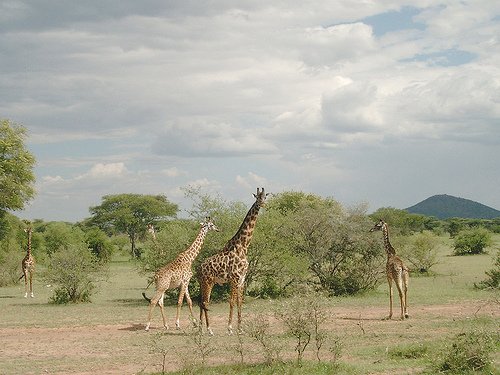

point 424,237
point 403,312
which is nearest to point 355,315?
point 403,312

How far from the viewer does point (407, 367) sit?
11.0 meters

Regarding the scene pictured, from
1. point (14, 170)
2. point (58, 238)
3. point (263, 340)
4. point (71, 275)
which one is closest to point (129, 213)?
point (58, 238)

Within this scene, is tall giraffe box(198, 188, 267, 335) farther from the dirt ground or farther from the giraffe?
the dirt ground

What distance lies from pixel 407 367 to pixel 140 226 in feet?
167

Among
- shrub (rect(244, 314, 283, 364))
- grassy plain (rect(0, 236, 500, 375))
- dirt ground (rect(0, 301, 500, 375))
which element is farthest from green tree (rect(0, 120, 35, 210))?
shrub (rect(244, 314, 283, 364))

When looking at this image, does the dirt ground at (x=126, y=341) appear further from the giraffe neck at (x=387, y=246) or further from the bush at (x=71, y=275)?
the bush at (x=71, y=275)

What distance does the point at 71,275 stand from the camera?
2333 centimetres

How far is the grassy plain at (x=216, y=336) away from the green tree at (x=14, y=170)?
840 cm

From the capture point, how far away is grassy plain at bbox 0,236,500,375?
11.6 metres

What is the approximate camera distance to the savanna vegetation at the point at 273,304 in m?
11.6

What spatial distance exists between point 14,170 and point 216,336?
21.2 m

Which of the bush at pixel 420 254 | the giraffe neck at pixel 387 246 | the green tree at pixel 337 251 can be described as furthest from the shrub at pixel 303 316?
the bush at pixel 420 254

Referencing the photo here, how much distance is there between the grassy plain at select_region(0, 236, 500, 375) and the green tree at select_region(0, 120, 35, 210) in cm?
840

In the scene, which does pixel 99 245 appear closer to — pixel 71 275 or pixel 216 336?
pixel 71 275
